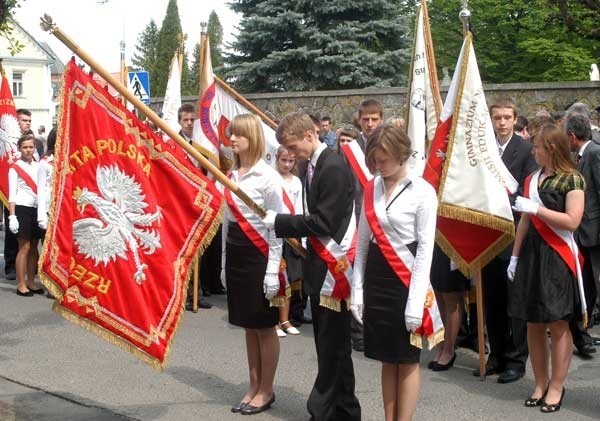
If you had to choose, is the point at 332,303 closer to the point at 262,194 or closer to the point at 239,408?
the point at 262,194

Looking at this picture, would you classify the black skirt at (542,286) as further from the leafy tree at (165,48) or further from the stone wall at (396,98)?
the leafy tree at (165,48)

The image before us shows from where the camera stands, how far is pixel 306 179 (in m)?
5.71

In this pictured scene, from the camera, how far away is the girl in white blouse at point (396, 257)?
4.94 metres

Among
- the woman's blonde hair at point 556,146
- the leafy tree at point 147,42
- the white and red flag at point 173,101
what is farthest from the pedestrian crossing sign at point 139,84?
the leafy tree at point 147,42

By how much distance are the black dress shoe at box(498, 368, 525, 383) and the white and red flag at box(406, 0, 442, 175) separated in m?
1.89

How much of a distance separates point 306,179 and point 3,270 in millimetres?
8366

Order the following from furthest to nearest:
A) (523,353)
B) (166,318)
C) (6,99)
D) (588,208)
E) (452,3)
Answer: (452,3)
(6,99)
(588,208)
(523,353)
(166,318)

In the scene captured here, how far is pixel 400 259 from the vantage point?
5008 mm

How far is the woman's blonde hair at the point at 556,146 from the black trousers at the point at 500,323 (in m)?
1.33

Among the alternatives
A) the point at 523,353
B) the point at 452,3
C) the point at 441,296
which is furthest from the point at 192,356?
the point at 452,3

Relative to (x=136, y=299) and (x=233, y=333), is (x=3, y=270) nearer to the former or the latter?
(x=233, y=333)

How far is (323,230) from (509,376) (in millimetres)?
2428

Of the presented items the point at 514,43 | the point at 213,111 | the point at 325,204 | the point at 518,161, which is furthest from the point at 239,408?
the point at 514,43

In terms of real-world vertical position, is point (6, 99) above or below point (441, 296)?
above
